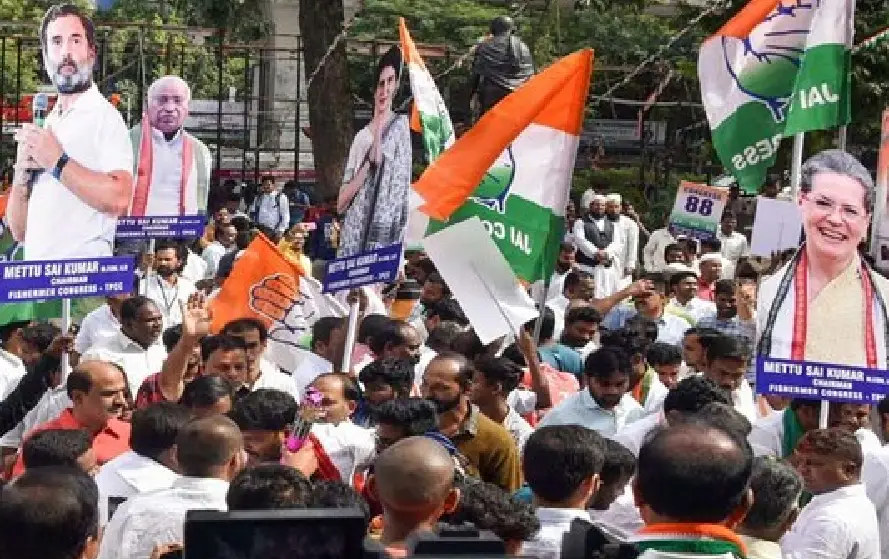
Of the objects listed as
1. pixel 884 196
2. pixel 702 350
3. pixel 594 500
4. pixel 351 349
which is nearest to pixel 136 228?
pixel 351 349

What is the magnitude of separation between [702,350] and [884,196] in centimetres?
111

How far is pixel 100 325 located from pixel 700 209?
776 cm

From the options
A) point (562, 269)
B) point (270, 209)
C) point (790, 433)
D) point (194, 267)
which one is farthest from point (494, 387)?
point (270, 209)

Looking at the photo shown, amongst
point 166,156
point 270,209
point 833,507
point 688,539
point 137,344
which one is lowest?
point 270,209

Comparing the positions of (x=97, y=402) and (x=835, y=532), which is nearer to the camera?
(x=835, y=532)

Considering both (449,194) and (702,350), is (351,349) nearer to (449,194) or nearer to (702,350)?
(449,194)

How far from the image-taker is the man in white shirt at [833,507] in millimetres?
5527

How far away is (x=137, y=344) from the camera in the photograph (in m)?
8.74

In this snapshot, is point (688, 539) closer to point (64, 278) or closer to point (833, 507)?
point (833, 507)

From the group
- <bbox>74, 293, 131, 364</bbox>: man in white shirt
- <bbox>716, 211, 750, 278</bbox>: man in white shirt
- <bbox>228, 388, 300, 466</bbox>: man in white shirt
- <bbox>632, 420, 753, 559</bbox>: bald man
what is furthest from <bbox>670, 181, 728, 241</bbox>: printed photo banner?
<bbox>632, 420, 753, 559</bbox>: bald man

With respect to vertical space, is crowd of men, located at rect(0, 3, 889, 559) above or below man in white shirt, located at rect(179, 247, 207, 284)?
above

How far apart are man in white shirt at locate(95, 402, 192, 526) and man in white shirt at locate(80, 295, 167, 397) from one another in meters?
2.57

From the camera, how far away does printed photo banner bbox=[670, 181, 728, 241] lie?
15977mm

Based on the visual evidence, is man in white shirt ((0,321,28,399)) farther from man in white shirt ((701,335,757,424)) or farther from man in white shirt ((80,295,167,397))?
man in white shirt ((701,335,757,424))
